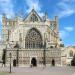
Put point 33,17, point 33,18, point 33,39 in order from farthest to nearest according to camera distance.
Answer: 1. point 33,17
2. point 33,18
3. point 33,39

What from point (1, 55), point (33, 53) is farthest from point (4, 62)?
point (33, 53)

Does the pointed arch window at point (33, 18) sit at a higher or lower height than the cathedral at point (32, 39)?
higher

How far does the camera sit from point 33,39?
9738 centimetres

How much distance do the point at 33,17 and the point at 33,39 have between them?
7.37 m

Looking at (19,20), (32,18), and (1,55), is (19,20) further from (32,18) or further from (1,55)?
(1,55)

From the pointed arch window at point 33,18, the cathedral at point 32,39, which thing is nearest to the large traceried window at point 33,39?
the cathedral at point 32,39

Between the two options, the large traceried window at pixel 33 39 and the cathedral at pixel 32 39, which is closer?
the cathedral at pixel 32 39

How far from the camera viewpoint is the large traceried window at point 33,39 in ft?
319

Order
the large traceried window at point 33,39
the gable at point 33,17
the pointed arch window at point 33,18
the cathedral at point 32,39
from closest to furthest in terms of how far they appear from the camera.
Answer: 1. the cathedral at point 32,39
2. the large traceried window at point 33,39
3. the gable at point 33,17
4. the pointed arch window at point 33,18

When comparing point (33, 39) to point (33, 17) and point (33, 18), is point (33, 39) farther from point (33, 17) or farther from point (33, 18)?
point (33, 17)

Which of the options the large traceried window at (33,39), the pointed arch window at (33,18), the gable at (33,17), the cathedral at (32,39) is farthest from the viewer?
the pointed arch window at (33,18)

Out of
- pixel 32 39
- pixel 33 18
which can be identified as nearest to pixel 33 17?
pixel 33 18

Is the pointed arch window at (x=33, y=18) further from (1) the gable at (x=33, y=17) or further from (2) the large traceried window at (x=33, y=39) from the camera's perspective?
(2) the large traceried window at (x=33, y=39)

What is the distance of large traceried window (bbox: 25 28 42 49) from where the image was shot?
97188 mm
